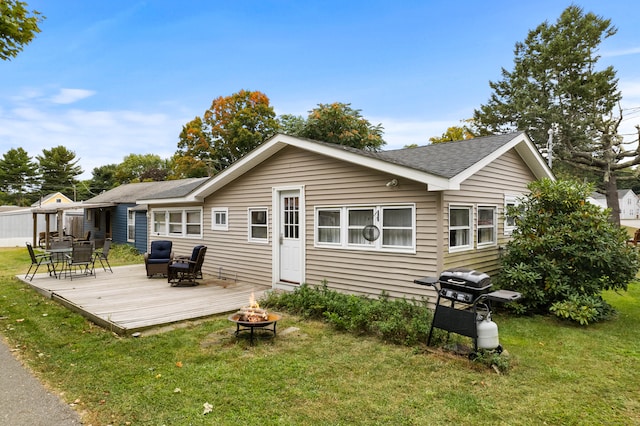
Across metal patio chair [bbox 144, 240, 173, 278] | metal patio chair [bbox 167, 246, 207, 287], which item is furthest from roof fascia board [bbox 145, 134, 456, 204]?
metal patio chair [bbox 167, 246, 207, 287]

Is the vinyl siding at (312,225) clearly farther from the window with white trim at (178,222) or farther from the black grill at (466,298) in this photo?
the black grill at (466,298)

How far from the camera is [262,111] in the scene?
31984mm

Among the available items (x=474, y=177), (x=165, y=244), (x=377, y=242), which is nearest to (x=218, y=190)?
(x=165, y=244)

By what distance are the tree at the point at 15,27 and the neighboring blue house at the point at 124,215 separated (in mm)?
9691

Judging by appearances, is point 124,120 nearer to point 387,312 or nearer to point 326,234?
point 326,234

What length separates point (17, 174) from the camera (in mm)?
46969

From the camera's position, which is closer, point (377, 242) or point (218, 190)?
point (377, 242)

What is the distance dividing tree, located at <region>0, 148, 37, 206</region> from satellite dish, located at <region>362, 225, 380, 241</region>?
54.9m

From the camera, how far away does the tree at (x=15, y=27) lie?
5930 mm

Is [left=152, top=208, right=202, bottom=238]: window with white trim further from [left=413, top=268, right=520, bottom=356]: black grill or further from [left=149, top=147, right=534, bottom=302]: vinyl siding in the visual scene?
[left=413, top=268, right=520, bottom=356]: black grill

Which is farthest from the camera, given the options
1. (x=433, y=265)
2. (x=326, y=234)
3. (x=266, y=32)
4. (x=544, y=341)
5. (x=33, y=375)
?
(x=266, y=32)

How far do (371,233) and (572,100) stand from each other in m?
25.2

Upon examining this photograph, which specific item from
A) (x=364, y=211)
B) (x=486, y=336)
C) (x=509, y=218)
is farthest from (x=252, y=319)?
(x=509, y=218)

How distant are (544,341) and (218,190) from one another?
835cm
